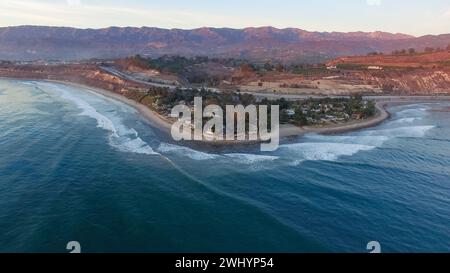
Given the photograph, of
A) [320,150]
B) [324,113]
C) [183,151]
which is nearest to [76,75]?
[324,113]

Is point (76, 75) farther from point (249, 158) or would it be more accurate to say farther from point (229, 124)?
point (249, 158)

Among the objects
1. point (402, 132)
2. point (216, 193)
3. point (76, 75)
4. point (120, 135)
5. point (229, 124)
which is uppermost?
point (76, 75)

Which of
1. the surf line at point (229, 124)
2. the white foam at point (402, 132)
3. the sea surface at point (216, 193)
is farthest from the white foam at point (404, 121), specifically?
the surf line at point (229, 124)

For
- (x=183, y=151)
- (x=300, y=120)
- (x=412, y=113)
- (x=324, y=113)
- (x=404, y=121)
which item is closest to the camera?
(x=183, y=151)

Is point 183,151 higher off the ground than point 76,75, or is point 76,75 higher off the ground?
point 76,75

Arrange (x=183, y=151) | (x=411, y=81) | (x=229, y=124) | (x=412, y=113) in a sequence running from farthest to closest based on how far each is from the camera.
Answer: (x=411, y=81) → (x=412, y=113) → (x=229, y=124) → (x=183, y=151)

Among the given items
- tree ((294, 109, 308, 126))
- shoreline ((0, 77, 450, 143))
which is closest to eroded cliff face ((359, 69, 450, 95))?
shoreline ((0, 77, 450, 143))

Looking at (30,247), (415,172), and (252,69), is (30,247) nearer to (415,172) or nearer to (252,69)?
(415,172)

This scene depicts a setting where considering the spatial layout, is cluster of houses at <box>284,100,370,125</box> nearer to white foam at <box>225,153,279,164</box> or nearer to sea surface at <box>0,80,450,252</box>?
sea surface at <box>0,80,450,252</box>
